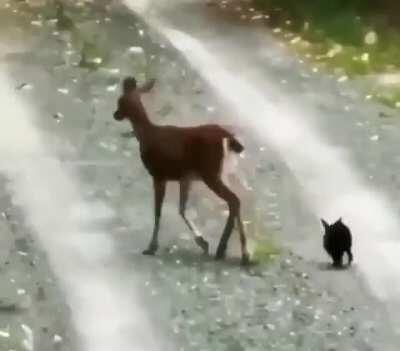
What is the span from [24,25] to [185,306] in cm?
35

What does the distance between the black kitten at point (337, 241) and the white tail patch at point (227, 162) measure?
9 centimetres

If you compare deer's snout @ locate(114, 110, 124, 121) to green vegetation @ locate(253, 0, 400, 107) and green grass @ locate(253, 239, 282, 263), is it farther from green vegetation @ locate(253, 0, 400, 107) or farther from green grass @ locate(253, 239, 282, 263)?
green vegetation @ locate(253, 0, 400, 107)

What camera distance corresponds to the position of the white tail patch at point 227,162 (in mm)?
851

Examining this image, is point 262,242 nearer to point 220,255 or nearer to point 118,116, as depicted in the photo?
point 220,255

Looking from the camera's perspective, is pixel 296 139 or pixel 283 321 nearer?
pixel 283 321

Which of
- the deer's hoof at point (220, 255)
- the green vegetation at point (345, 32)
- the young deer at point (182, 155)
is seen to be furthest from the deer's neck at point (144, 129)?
the green vegetation at point (345, 32)

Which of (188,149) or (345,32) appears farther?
(345,32)

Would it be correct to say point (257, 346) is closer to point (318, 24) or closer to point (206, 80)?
point (206, 80)

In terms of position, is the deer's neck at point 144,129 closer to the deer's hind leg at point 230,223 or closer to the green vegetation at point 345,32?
the deer's hind leg at point 230,223

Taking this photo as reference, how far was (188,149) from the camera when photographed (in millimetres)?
843

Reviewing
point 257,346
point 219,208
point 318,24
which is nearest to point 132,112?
point 219,208

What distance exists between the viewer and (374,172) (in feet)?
3.15

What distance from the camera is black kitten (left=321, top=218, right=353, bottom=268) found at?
87cm

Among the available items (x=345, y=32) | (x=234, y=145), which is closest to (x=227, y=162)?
(x=234, y=145)
